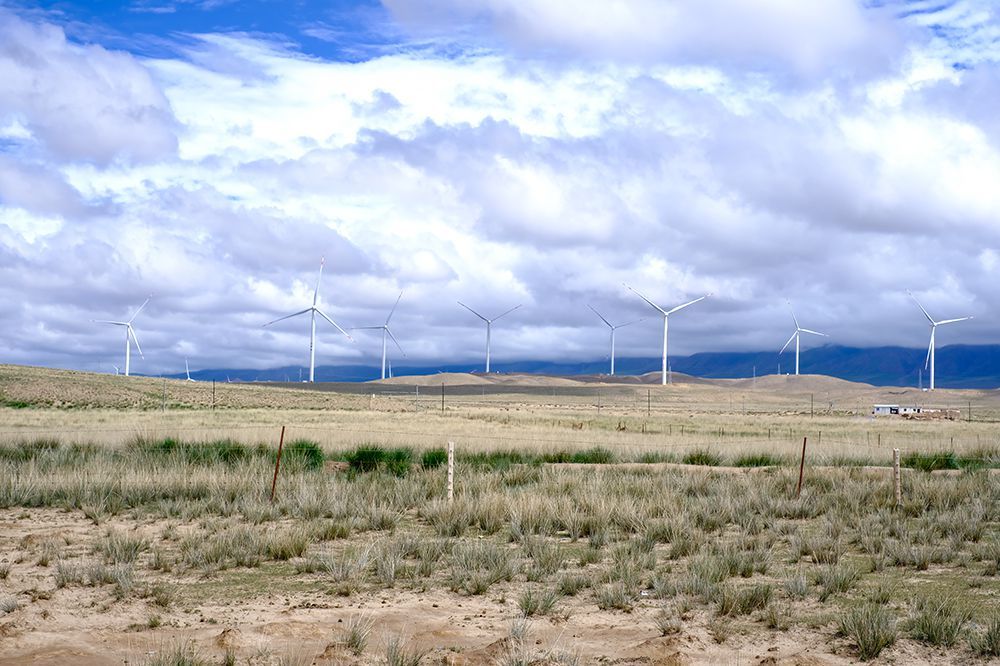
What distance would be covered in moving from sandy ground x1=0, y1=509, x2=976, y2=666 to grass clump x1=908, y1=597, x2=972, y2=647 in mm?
241

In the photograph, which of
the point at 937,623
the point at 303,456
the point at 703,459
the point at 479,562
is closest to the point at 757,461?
the point at 703,459

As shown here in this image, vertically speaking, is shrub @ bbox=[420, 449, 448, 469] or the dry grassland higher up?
shrub @ bbox=[420, 449, 448, 469]

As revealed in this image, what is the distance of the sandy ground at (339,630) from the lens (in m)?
10.9

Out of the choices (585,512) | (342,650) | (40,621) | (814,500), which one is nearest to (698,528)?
(585,512)

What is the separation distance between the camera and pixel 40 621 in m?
12.0

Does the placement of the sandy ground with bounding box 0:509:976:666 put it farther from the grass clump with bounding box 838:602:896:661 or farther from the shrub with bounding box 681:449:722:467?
the shrub with bounding box 681:449:722:467

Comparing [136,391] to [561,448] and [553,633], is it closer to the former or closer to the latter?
[561,448]

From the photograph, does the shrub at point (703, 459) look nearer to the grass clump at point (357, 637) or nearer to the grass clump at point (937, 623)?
the grass clump at point (937, 623)

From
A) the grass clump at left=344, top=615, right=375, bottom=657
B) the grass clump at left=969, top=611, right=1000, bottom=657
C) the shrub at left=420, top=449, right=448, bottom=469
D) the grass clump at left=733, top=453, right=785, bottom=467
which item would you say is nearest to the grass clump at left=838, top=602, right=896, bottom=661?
the grass clump at left=969, top=611, right=1000, bottom=657

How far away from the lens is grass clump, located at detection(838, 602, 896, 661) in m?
11.1

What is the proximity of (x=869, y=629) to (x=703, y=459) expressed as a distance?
2332 centimetres

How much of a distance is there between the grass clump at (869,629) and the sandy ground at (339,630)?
13 centimetres

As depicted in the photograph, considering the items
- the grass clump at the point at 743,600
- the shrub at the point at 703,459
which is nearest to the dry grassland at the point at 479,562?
the grass clump at the point at 743,600

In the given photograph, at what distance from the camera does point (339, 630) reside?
11859 mm
